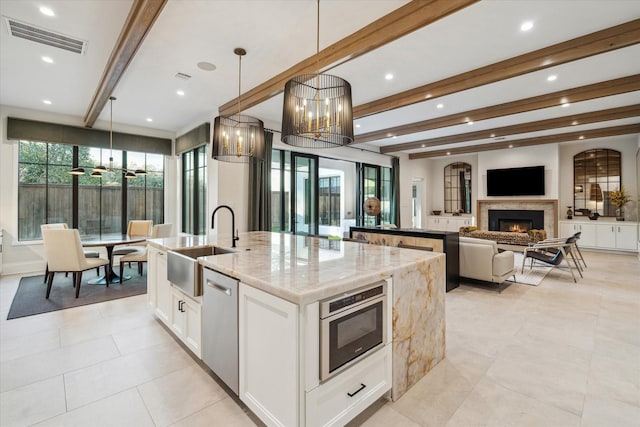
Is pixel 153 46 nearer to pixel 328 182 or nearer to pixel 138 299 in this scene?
pixel 138 299

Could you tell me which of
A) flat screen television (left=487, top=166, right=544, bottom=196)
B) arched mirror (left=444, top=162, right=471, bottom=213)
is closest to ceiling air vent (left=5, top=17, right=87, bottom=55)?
flat screen television (left=487, top=166, right=544, bottom=196)

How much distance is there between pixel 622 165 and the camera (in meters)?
7.64

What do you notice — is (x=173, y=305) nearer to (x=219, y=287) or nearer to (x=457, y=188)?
(x=219, y=287)

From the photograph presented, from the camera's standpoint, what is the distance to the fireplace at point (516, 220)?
27.9ft

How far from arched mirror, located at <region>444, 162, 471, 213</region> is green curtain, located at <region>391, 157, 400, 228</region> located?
2472mm

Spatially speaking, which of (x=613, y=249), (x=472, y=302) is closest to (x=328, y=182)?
(x=472, y=302)

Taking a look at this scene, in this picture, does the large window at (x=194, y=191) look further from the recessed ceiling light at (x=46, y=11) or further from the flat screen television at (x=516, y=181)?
the flat screen television at (x=516, y=181)

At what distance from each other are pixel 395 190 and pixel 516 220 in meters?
3.69

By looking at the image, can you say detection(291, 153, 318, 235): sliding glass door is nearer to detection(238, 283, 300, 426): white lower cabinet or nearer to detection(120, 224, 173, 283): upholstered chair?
detection(120, 224, 173, 283): upholstered chair

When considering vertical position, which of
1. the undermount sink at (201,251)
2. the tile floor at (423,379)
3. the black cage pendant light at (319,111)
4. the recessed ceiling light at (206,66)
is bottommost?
the tile floor at (423,379)

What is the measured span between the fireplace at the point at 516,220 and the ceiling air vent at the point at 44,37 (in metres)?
9.79

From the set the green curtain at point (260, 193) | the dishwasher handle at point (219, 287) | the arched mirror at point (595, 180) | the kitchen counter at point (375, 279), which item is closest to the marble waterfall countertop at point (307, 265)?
the kitchen counter at point (375, 279)

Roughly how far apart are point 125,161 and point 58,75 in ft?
9.10

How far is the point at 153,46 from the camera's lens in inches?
129
